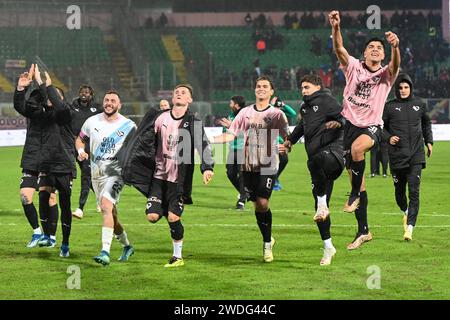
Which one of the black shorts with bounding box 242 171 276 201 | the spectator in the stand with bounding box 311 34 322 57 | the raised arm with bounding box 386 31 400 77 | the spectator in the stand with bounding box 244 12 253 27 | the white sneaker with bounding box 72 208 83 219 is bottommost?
the white sneaker with bounding box 72 208 83 219

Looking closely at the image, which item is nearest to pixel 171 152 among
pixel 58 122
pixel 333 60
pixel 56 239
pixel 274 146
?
pixel 274 146

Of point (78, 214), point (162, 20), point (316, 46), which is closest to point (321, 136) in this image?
point (78, 214)

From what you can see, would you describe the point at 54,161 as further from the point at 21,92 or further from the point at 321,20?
the point at 321,20

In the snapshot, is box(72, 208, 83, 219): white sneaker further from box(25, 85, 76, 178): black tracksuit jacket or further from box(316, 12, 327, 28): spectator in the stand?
box(316, 12, 327, 28): spectator in the stand

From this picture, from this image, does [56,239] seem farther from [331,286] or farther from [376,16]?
[376,16]

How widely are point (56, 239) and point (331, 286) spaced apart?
570 centimetres

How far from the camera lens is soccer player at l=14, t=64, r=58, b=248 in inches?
541

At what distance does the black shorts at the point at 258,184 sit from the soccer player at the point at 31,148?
3154mm

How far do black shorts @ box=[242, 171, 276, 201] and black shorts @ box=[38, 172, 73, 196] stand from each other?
8.56 ft

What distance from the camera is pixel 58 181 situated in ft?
45.2

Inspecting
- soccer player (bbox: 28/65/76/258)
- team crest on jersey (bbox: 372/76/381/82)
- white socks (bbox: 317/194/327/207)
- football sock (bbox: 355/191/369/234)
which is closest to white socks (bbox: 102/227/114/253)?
soccer player (bbox: 28/65/76/258)

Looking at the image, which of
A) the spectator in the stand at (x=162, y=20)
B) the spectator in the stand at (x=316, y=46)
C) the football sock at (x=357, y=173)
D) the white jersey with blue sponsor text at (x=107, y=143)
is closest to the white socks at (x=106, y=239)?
the white jersey with blue sponsor text at (x=107, y=143)
